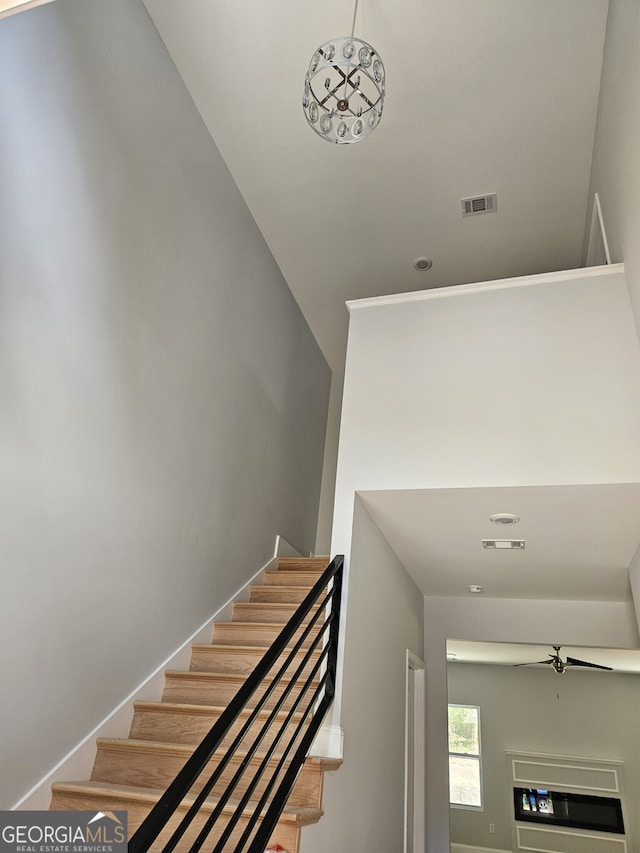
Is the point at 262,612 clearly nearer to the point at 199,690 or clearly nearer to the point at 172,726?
the point at 199,690

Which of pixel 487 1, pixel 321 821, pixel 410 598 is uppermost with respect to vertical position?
pixel 487 1

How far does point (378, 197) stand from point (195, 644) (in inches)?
136

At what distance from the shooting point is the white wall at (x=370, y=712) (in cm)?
274

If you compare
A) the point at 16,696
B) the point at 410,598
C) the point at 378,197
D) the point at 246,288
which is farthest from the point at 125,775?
the point at 378,197

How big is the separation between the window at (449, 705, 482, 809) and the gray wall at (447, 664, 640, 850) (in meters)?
0.11

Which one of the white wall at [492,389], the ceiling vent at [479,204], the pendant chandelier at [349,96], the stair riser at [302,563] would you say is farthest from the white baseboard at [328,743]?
the ceiling vent at [479,204]

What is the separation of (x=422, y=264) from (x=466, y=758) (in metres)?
8.39

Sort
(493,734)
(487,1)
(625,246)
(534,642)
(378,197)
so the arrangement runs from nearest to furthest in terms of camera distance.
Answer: (625,246), (487,1), (378,197), (534,642), (493,734)

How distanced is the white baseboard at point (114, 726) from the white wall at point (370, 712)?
3.50 feet

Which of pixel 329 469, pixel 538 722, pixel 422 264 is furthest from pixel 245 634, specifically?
pixel 538 722

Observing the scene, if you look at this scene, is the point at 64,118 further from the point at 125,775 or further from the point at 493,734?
the point at 493,734

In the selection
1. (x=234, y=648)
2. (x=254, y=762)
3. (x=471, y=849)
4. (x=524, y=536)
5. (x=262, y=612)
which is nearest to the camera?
(x=254, y=762)

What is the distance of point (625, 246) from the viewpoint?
126 inches

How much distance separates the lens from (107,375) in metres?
2.98
